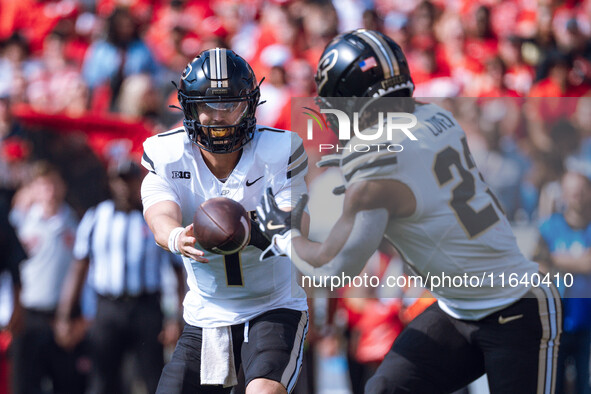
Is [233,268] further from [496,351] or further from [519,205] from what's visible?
[519,205]

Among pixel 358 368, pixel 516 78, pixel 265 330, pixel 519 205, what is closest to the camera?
pixel 265 330

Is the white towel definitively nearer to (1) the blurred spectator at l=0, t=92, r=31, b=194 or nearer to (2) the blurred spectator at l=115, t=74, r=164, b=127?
(2) the blurred spectator at l=115, t=74, r=164, b=127

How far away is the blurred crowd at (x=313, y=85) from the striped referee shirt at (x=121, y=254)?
0.47 m

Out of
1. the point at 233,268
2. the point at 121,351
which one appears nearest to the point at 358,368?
the point at 121,351

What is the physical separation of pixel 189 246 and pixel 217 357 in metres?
0.56

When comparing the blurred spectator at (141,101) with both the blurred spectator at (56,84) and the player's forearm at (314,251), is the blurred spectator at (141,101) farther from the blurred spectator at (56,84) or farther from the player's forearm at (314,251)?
the player's forearm at (314,251)

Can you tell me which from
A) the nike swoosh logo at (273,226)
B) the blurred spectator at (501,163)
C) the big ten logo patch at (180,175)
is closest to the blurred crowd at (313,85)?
the blurred spectator at (501,163)

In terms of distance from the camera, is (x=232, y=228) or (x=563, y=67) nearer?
(x=232, y=228)

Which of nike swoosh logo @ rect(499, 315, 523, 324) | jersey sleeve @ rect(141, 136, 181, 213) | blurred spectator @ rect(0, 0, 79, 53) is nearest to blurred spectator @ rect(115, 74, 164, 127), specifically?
blurred spectator @ rect(0, 0, 79, 53)

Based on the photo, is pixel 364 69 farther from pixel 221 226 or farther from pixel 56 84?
pixel 56 84

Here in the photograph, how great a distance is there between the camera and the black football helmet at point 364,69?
3.77m

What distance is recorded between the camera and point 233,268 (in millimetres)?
4023

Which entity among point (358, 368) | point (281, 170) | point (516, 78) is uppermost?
point (516, 78)

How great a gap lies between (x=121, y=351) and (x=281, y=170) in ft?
10.1
